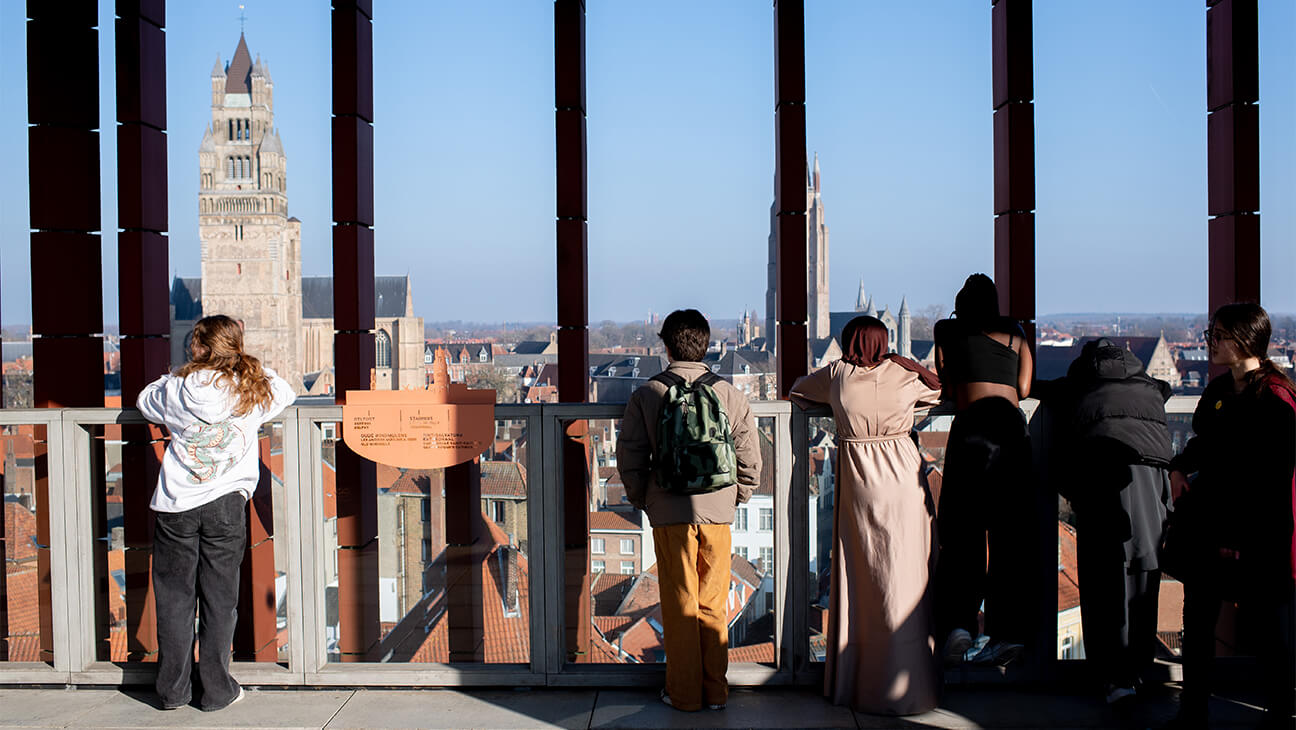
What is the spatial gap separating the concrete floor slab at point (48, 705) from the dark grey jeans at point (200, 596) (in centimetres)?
34

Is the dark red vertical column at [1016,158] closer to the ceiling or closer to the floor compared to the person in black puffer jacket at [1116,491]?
closer to the ceiling

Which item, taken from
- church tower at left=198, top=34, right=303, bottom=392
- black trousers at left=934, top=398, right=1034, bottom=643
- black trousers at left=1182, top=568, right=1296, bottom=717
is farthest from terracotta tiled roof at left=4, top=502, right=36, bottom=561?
church tower at left=198, top=34, right=303, bottom=392

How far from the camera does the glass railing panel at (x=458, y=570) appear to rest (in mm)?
3998

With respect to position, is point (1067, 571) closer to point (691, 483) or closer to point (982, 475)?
point (982, 475)

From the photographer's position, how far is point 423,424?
13.0 ft

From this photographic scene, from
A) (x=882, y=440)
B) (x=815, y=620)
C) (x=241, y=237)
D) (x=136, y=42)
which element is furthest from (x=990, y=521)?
(x=241, y=237)

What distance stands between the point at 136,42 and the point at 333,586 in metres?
3.10

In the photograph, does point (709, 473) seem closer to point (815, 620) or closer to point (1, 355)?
point (815, 620)

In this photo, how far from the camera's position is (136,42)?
501 cm

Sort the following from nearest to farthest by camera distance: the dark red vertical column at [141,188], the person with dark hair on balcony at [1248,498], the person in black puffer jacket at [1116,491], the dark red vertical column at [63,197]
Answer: the person with dark hair on balcony at [1248,498], the person in black puffer jacket at [1116,491], the dark red vertical column at [63,197], the dark red vertical column at [141,188]

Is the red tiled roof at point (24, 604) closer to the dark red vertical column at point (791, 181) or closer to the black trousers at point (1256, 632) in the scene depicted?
the dark red vertical column at point (791, 181)

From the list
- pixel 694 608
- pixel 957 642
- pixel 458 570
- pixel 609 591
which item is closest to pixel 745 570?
pixel 694 608

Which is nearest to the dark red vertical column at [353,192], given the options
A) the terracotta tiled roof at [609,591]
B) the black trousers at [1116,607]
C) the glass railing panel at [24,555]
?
the glass railing panel at [24,555]

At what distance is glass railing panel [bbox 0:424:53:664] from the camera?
413 cm
